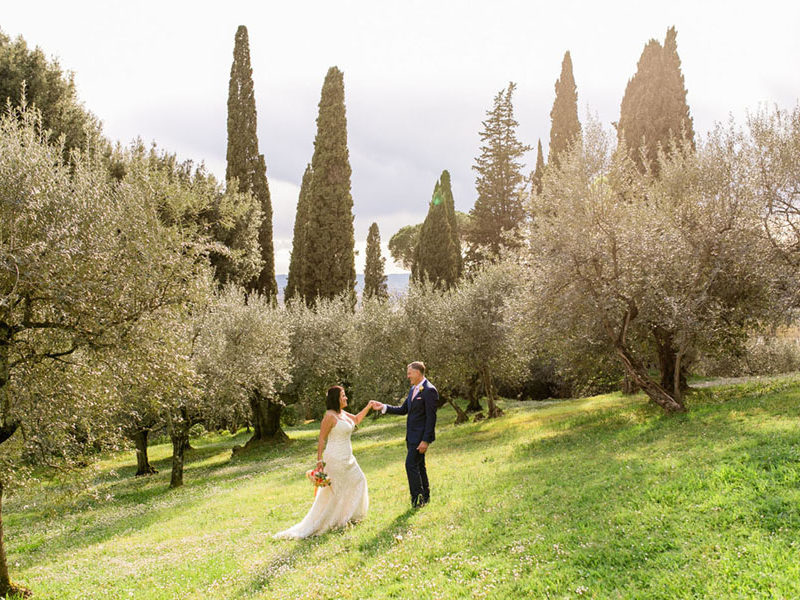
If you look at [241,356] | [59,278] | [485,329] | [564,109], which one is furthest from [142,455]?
[564,109]

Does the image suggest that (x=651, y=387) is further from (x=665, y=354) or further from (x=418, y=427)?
(x=418, y=427)

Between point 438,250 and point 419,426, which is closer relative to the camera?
point 419,426

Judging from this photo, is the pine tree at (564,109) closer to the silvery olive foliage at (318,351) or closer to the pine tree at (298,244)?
the pine tree at (298,244)

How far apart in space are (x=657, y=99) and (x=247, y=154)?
37.3 metres

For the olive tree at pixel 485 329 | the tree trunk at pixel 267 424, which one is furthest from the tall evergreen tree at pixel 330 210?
the olive tree at pixel 485 329

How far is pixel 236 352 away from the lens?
87.4 ft

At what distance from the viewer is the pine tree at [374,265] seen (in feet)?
234

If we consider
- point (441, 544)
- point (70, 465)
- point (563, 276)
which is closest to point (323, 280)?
point (563, 276)

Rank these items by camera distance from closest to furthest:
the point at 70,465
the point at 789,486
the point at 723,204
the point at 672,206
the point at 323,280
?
the point at 789,486
the point at 70,465
the point at 723,204
the point at 672,206
the point at 323,280

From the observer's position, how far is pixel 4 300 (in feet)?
24.2

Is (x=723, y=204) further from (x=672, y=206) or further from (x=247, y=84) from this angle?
(x=247, y=84)

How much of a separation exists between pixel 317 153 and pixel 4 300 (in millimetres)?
43804

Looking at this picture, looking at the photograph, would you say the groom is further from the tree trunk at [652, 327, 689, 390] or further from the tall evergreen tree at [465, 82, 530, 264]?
the tall evergreen tree at [465, 82, 530, 264]

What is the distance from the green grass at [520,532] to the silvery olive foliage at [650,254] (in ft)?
10.5
